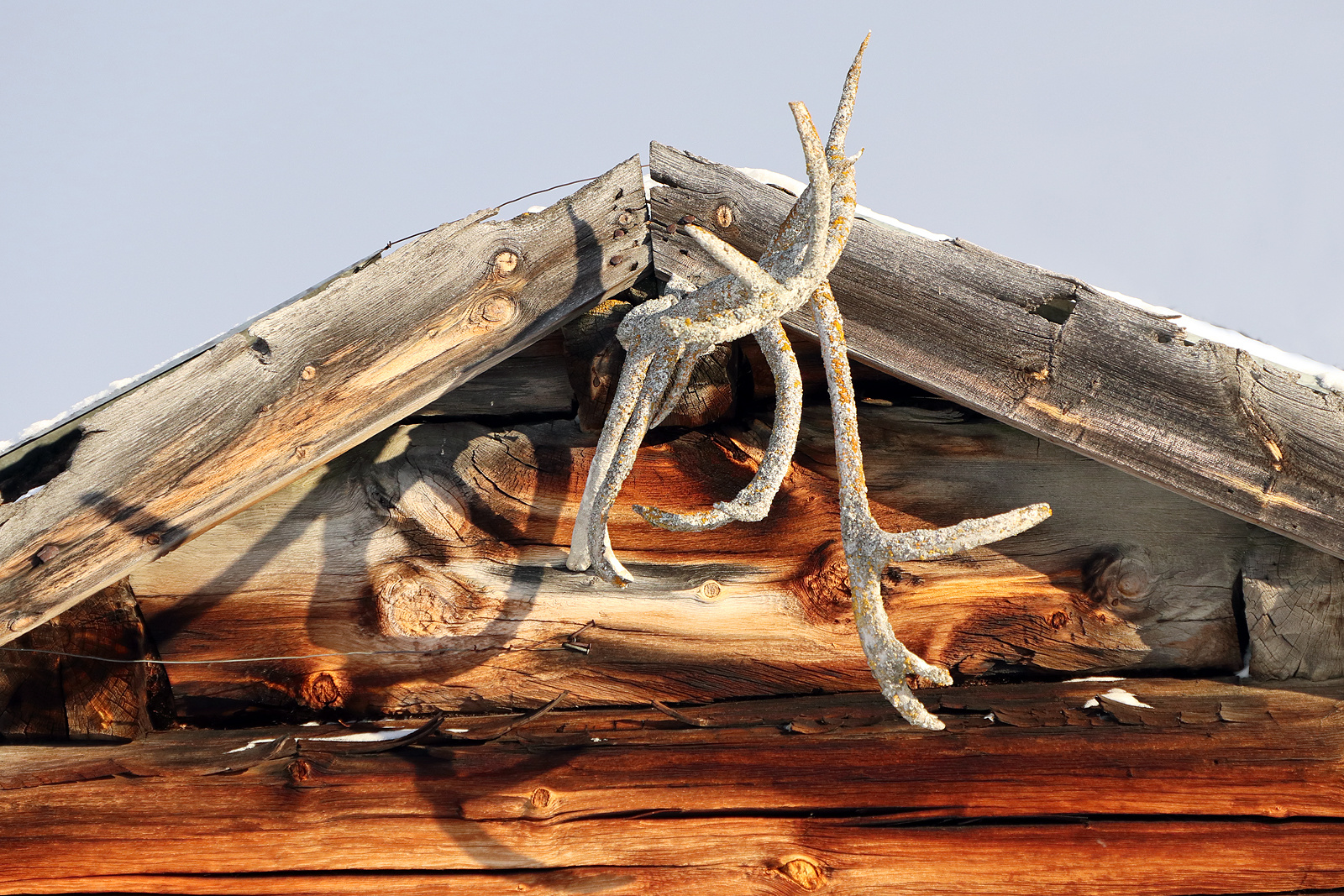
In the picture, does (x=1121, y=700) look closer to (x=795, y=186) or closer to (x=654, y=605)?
(x=654, y=605)

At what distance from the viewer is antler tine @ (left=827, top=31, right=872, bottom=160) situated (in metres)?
1.25

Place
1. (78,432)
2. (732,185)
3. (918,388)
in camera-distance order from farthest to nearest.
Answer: (918,388) → (732,185) → (78,432)

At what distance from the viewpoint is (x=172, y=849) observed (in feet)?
4.64

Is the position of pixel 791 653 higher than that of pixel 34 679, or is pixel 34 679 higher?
pixel 34 679

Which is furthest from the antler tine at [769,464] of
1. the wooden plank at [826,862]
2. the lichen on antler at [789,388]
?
the wooden plank at [826,862]

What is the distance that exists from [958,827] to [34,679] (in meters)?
1.57

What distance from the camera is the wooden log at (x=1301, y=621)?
157cm

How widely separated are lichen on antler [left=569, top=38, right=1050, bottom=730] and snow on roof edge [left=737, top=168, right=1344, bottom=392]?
0.43 metres

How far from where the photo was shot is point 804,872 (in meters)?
1.38

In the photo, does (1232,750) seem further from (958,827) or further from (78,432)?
(78,432)

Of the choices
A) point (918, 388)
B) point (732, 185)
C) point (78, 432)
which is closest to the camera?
point (78, 432)

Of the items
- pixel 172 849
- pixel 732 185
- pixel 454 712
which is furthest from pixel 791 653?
pixel 172 849

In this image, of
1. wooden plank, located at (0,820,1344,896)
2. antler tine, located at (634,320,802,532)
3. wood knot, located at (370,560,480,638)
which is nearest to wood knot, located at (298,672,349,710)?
wood knot, located at (370,560,480,638)

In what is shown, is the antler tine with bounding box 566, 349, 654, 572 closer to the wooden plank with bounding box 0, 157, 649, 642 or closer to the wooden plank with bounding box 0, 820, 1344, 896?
the wooden plank with bounding box 0, 157, 649, 642
